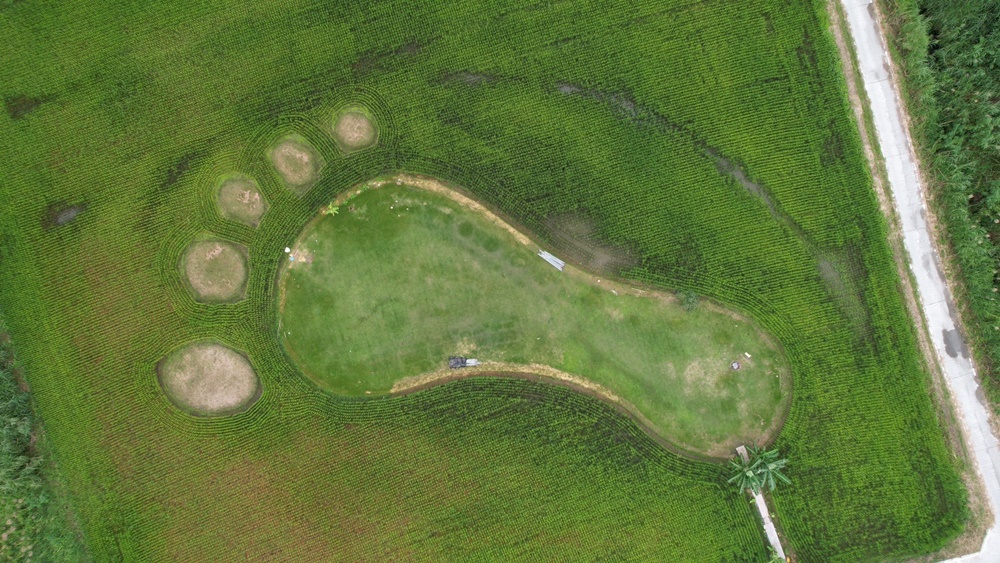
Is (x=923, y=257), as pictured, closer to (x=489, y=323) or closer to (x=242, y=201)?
(x=489, y=323)

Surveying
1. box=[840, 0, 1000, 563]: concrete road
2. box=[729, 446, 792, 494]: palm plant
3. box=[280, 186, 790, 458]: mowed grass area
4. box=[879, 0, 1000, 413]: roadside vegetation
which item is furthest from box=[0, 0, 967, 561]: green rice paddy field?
box=[879, 0, 1000, 413]: roadside vegetation

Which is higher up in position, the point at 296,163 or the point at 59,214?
the point at 59,214

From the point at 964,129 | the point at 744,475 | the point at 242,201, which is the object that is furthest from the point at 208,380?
the point at 964,129

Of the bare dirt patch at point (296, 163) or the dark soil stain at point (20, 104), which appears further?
the bare dirt patch at point (296, 163)

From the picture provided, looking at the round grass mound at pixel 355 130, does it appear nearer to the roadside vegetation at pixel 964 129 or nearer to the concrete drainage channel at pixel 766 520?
the concrete drainage channel at pixel 766 520

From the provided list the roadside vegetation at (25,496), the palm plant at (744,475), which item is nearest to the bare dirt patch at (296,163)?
the roadside vegetation at (25,496)

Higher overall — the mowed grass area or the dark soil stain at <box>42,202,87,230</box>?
the dark soil stain at <box>42,202,87,230</box>

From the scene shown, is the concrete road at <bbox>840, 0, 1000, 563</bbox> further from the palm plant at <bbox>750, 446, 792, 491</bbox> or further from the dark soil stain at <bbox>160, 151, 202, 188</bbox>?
the dark soil stain at <bbox>160, 151, 202, 188</bbox>

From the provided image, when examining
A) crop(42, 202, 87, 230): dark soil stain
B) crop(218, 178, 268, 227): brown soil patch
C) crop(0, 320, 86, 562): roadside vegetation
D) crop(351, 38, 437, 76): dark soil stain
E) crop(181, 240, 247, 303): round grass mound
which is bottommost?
crop(0, 320, 86, 562): roadside vegetation
